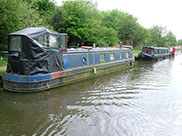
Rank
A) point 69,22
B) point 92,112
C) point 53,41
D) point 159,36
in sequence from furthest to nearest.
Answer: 1. point 159,36
2. point 69,22
3. point 53,41
4. point 92,112

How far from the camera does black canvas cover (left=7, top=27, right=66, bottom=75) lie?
7918 mm

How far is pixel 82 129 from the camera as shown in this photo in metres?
5.08

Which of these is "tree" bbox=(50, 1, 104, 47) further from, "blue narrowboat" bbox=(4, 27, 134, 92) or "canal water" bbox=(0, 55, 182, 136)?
"canal water" bbox=(0, 55, 182, 136)

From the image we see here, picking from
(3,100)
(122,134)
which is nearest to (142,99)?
(122,134)

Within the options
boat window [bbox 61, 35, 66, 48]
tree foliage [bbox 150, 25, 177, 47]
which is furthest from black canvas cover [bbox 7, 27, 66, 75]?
tree foliage [bbox 150, 25, 177, 47]

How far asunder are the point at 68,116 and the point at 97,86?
434cm

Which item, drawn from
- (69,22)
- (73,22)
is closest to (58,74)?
(73,22)

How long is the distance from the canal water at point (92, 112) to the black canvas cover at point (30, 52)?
1245mm

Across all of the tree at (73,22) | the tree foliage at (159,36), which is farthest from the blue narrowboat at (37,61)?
the tree foliage at (159,36)

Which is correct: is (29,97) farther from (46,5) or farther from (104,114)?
(46,5)

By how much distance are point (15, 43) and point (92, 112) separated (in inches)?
201

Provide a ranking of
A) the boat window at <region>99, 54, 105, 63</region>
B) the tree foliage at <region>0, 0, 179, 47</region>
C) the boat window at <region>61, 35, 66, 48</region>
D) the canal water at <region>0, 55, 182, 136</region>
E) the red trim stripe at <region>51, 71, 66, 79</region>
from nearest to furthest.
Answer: the canal water at <region>0, 55, 182, 136</region>
the red trim stripe at <region>51, 71, 66, 79</region>
the boat window at <region>61, 35, 66, 48</region>
the tree foliage at <region>0, 0, 179, 47</region>
the boat window at <region>99, 54, 105, 63</region>

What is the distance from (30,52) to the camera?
7.93m

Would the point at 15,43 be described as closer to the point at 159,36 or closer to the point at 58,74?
the point at 58,74
